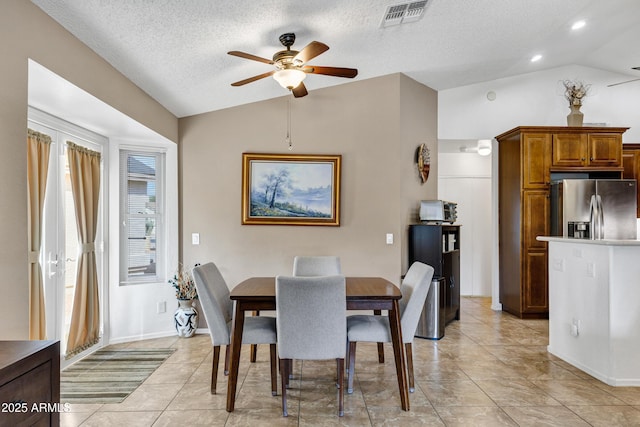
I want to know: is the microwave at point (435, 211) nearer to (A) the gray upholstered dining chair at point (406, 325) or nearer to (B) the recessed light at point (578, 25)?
→ (A) the gray upholstered dining chair at point (406, 325)

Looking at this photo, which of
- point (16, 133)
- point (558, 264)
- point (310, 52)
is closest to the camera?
point (16, 133)

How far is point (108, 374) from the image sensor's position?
11.1ft

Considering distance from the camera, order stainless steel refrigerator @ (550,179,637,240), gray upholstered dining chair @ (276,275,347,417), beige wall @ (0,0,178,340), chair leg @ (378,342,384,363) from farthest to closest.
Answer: stainless steel refrigerator @ (550,179,637,240)
chair leg @ (378,342,384,363)
gray upholstered dining chair @ (276,275,347,417)
beige wall @ (0,0,178,340)

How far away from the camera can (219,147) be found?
181 inches

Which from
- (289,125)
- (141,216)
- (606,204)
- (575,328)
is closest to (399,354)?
(575,328)

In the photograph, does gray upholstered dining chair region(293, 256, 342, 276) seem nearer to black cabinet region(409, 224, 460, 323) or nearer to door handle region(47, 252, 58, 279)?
black cabinet region(409, 224, 460, 323)

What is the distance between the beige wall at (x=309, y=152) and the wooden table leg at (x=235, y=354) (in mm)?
1789

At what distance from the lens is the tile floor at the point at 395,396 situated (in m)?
2.59

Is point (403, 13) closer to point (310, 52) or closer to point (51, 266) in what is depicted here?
point (310, 52)

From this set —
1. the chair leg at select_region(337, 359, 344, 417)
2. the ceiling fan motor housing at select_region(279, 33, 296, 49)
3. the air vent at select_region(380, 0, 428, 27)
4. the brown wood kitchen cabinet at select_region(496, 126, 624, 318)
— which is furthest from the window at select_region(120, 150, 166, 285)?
the brown wood kitchen cabinet at select_region(496, 126, 624, 318)

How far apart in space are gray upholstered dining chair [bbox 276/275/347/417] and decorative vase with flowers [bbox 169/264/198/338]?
210cm

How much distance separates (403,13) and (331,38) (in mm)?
617

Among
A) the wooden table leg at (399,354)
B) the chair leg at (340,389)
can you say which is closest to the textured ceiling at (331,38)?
the wooden table leg at (399,354)

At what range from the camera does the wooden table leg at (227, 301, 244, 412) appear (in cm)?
272
